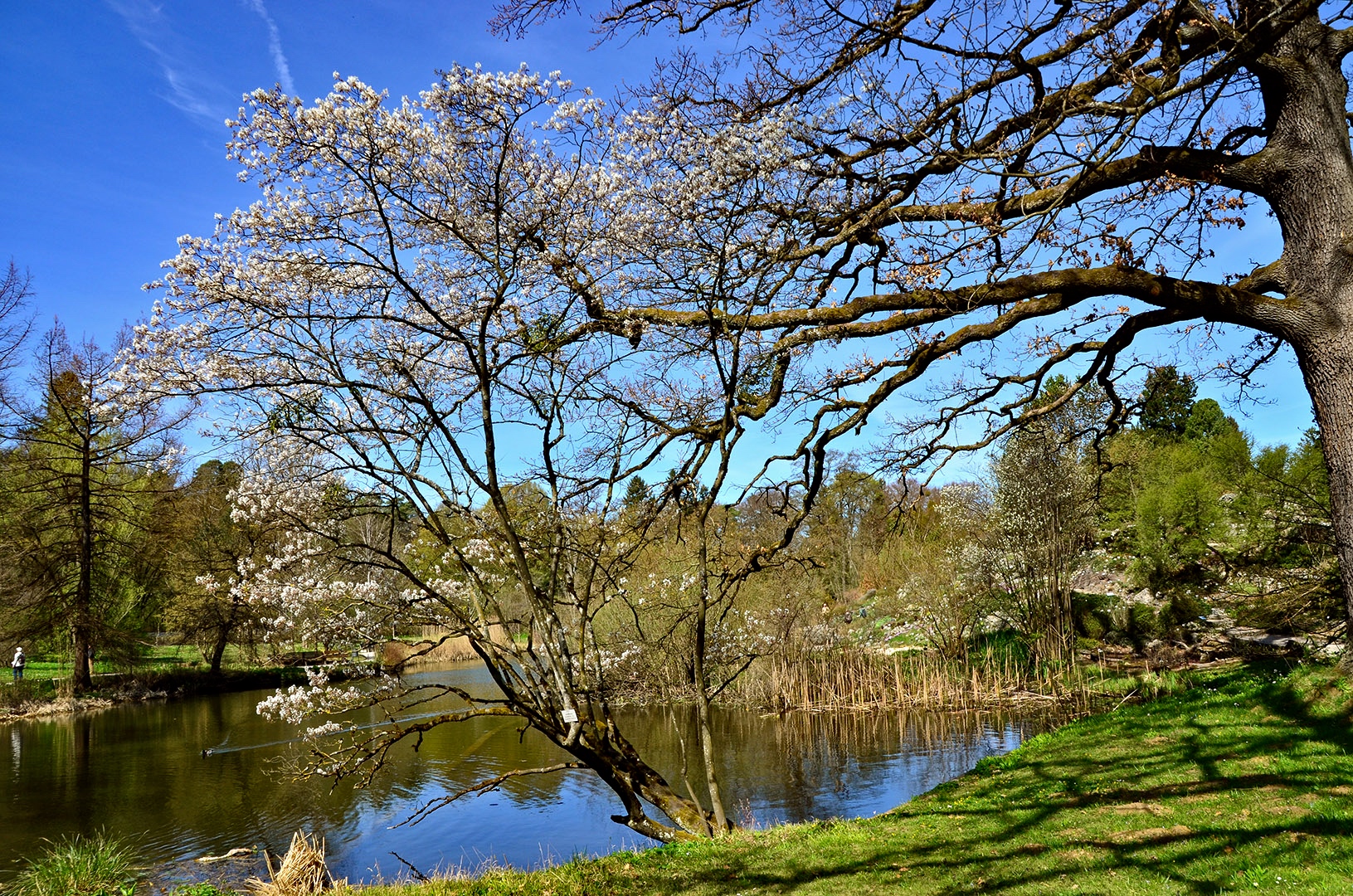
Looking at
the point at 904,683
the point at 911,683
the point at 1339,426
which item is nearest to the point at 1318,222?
the point at 1339,426

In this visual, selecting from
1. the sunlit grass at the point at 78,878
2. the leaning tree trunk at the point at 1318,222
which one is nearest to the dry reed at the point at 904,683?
the leaning tree trunk at the point at 1318,222

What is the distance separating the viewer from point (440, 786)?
13328 millimetres

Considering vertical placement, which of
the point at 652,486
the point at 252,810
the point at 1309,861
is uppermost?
the point at 652,486

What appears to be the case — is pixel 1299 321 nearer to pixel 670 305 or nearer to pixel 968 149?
pixel 968 149

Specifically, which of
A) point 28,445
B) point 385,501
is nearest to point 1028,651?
point 385,501

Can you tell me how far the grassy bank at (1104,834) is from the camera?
483cm

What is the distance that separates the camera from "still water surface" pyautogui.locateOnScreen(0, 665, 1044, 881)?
10.7 m

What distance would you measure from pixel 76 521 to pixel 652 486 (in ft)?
83.5

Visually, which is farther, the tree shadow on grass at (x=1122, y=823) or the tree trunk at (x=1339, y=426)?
the tree trunk at (x=1339, y=426)

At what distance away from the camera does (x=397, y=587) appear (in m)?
9.67

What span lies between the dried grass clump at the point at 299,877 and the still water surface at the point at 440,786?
6.36ft

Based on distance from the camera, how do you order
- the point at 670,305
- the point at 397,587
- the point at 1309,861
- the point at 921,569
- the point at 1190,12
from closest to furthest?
the point at 1309,861
the point at 1190,12
the point at 670,305
the point at 397,587
the point at 921,569

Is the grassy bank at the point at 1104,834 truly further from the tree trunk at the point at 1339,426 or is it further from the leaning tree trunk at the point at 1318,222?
the tree trunk at the point at 1339,426

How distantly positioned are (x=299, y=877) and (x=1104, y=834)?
7.06 metres
